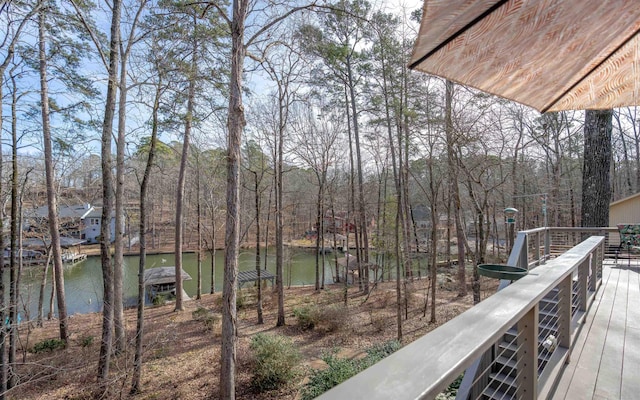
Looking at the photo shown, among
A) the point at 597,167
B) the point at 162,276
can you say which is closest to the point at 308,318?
the point at 597,167

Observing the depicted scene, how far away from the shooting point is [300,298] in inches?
457

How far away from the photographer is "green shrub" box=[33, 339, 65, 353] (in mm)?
7367

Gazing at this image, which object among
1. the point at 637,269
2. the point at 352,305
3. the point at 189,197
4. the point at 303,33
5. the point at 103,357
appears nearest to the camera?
the point at 637,269

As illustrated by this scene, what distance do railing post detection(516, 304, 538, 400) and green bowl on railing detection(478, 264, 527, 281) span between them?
943mm

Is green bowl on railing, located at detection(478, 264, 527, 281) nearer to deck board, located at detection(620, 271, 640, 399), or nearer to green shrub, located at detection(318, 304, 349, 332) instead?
deck board, located at detection(620, 271, 640, 399)

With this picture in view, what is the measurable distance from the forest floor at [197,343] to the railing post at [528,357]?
15.0 feet

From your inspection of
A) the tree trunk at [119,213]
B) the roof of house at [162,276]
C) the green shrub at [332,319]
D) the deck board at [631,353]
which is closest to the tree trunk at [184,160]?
the tree trunk at [119,213]

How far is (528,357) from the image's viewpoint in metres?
1.16

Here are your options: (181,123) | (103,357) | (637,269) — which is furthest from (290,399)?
(637,269)

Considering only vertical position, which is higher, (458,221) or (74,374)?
(458,221)

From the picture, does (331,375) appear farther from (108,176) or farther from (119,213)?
(108,176)

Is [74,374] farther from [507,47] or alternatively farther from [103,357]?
[507,47]

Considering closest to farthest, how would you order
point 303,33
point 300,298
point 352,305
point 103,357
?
point 103,357, point 303,33, point 352,305, point 300,298

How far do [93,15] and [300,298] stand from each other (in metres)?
10.3
